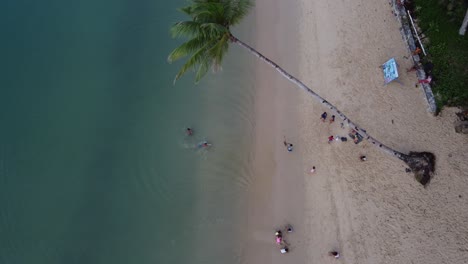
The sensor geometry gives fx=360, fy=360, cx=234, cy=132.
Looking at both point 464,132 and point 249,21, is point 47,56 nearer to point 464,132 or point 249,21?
point 249,21

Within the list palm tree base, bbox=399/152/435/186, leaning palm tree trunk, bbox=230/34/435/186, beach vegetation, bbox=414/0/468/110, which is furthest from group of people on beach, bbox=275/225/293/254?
beach vegetation, bbox=414/0/468/110

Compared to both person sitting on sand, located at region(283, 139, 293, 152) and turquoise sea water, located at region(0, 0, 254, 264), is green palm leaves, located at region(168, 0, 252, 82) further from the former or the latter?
turquoise sea water, located at region(0, 0, 254, 264)

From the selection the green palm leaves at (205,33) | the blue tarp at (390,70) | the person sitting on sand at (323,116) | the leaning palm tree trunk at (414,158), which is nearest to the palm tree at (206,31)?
the green palm leaves at (205,33)

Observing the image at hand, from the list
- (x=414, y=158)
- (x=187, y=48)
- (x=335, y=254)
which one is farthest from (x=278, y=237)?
(x=187, y=48)

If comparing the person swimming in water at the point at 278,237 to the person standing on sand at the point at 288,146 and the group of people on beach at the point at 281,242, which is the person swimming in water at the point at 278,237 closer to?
the group of people on beach at the point at 281,242

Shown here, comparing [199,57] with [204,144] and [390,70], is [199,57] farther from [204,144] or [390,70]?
[390,70]
